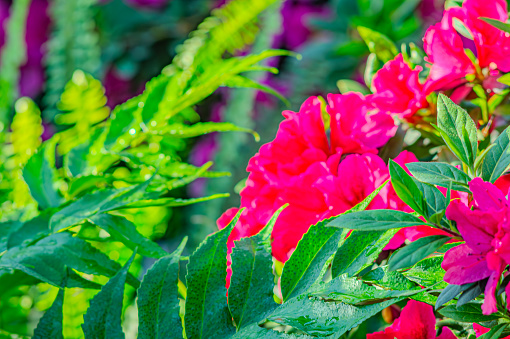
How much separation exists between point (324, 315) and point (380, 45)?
0.60 ft

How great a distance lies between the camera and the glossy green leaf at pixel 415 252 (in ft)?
0.55

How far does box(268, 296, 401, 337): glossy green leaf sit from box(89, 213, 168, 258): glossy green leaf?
9cm

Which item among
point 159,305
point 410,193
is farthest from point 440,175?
point 159,305

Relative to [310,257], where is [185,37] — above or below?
below

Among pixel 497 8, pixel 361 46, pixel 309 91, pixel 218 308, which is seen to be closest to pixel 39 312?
pixel 218 308

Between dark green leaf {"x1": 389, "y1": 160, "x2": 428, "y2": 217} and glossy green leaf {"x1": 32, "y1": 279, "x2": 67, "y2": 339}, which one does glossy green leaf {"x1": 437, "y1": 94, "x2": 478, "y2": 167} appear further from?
glossy green leaf {"x1": 32, "y1": 279, "x2": 67, "y2": 339}

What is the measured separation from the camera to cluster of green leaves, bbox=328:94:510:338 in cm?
17

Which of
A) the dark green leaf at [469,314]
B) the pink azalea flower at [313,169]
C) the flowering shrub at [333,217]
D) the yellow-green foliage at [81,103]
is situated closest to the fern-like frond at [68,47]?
the yellow-green foliage at [81,103]

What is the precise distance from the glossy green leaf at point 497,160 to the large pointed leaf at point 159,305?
0.13 m

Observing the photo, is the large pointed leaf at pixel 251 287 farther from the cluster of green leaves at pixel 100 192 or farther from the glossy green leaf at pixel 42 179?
the glossy green leaf at pixel 42 179

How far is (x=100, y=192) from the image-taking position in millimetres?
263

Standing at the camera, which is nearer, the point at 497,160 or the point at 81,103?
the point at 497,160

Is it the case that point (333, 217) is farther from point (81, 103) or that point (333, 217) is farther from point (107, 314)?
point (81, 103)

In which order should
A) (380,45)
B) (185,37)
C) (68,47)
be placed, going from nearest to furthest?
(380,45) → (68,47) → (185,37)
